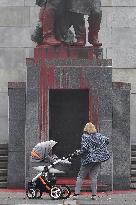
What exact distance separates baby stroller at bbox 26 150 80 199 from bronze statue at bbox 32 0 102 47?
3.57 metres

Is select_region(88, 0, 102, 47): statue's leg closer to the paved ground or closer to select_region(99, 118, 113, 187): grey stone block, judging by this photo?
select_region(99, 118, 113, 187): grey stone block

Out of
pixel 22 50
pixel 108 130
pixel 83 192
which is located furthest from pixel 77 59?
pixel 22 50

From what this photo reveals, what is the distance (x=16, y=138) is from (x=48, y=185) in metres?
2.86

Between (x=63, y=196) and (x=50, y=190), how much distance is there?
0.31m

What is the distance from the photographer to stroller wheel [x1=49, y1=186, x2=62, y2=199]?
47.9ft

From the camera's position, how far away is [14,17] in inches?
955

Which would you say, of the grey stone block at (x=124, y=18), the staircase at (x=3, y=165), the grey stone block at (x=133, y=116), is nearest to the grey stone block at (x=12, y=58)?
the grey stone block at (x=124, y=18)

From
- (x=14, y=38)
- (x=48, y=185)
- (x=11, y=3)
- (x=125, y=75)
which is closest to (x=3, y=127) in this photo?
(x=14, y=38)

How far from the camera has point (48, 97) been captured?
55.4 feet

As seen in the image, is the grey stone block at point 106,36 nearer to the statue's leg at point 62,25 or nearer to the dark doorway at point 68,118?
the statue's leg at point 62,25

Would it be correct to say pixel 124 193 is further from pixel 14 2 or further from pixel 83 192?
pixel 14 2

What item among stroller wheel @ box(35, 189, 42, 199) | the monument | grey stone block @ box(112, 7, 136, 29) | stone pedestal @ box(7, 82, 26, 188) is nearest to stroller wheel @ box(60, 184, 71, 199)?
stroller wheel @ box(35, 189, 42, 199)

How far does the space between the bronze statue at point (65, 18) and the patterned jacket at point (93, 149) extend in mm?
3425

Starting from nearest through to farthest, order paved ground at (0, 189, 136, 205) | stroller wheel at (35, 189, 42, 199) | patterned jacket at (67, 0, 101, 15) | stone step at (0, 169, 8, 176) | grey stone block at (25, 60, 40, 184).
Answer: paved ground at (0, 189, 136, 205), stroller wheel at (35, 189, 42, 199), grey stone block at (25, 60, 40, 184), patterned jacket at (67, 0, 101, 15), stone step at (0, 169, 8, 176)
